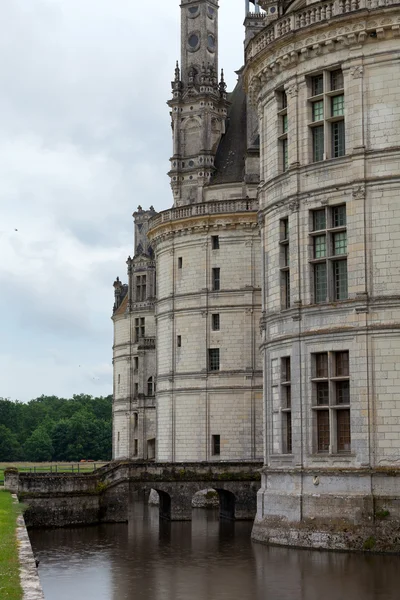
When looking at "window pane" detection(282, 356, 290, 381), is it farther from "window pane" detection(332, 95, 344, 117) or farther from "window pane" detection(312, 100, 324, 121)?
"window pane" detection(332, 95, 344, 117)

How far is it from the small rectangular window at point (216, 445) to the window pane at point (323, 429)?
71.9ft

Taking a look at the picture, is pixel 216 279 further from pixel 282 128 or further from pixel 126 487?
pixel 282 128

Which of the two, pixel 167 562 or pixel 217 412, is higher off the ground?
pixel 217 412

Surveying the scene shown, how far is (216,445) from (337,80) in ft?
85.7

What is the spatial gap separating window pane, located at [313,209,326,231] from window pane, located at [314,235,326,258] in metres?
0.31

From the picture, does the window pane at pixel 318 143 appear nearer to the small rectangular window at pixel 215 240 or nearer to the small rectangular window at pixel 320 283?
the small rectangular window at pixel 320 283

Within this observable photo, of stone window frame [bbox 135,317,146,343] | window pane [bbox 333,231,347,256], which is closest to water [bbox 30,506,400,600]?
window pane [bbox 333,231,347,256]

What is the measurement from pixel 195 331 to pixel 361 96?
83.6 feet

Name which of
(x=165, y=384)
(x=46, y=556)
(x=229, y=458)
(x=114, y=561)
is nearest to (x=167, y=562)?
(x=114, y=561)

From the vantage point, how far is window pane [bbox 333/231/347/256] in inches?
1258

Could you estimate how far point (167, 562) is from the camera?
97.8 feet

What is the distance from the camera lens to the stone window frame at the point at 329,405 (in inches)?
1232

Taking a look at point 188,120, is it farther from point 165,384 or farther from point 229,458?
point 229,458

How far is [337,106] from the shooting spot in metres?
32.6
